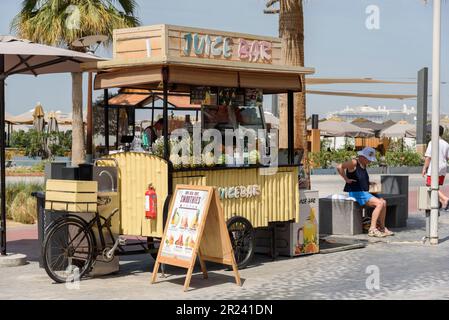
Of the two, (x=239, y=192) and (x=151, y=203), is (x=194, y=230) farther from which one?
(x=239, y=192)

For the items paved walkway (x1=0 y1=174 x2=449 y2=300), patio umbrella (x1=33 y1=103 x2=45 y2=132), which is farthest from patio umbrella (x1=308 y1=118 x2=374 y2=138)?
paved walkway (x1=0 y1=174 x2=449 y2=300)

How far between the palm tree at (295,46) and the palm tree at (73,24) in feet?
32.9

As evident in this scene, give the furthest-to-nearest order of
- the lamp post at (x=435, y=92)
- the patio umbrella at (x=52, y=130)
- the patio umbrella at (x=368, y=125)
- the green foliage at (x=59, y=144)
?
the patio umbrella at (x=368, y=125) → the patio umbrella at (x=52, y=130) → the green foliage at (x=59, y=144) → the lamp post at (x=435, y=92)

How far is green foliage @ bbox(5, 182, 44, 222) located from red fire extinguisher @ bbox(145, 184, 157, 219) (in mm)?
6406

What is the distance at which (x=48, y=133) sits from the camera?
3716cm

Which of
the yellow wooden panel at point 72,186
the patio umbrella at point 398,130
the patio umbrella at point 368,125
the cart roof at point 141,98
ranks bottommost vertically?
the yellow wooden panel at point 72,186

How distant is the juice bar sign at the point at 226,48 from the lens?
930cm

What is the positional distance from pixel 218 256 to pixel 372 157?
15.0 feet

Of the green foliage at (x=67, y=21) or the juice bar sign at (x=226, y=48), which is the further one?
the green foliage at (x=67, y=21)

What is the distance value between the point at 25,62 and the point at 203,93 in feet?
8.31
